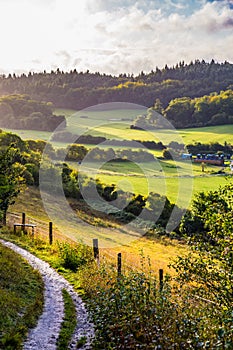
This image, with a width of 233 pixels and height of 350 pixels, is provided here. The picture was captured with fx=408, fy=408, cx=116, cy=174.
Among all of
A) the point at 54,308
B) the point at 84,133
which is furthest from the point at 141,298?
the point at 84,133

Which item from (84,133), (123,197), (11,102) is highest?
(11,102)

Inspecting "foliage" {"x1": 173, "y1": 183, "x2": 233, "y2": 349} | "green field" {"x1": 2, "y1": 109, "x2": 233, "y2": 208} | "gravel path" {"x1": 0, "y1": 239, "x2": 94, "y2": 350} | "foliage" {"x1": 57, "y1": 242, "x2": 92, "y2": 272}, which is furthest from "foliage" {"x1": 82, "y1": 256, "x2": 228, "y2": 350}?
"green field" {"x1": 2, "y1": 109, "x2": 233, "y2": 208}

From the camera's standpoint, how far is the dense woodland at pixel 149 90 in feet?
398

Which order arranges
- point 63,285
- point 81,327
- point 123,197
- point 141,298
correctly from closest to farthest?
point 141,298
point 81,327
point 63,285
point 123,197

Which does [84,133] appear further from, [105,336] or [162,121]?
[105,336]

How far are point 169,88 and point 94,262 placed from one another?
13119 centimetres

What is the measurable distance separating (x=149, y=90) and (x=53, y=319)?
134 m

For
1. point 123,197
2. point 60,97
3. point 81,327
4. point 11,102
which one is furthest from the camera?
point 60,97

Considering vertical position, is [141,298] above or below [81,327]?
above

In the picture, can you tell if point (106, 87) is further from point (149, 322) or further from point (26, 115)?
point (149, 322)

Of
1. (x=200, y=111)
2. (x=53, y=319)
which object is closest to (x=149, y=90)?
(x=200, y=111)

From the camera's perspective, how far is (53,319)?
11.5 meters

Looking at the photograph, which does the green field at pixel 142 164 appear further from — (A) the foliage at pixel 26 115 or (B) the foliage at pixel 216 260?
(B) the foliage at pixel 216 260

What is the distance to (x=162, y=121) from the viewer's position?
118 metres
